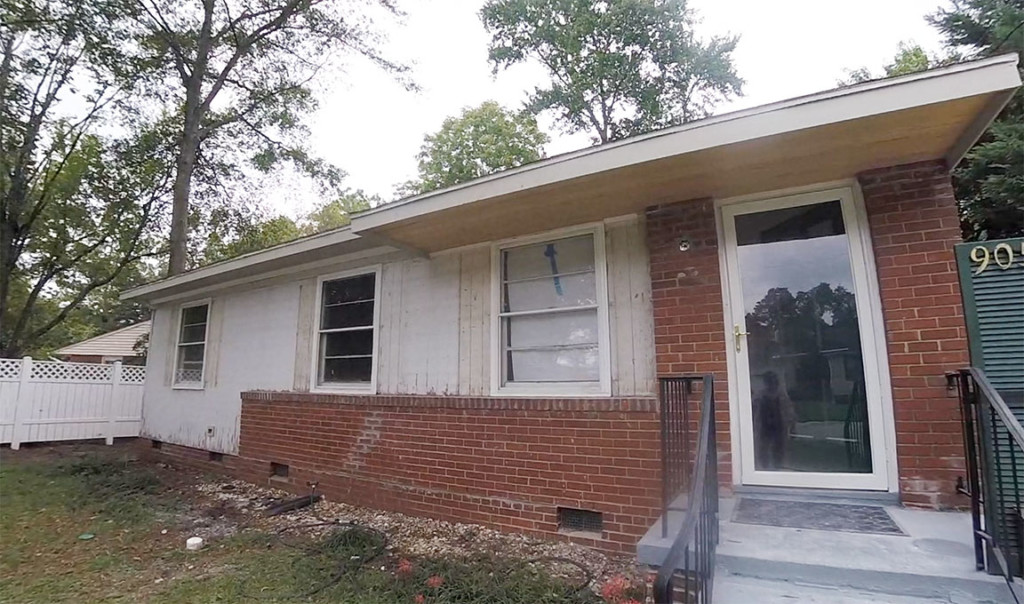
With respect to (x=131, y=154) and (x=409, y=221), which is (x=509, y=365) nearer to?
(x=409, y=221)

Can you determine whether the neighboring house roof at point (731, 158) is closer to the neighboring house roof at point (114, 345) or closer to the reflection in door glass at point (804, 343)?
the reflection in door glass at point (804, 343)

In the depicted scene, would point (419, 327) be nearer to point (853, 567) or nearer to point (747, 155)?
point (747, 155)

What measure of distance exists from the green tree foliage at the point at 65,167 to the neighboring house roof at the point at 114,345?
238 centimetres

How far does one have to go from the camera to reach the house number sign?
2.65 m

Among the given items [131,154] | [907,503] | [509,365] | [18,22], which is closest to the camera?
[907,503]

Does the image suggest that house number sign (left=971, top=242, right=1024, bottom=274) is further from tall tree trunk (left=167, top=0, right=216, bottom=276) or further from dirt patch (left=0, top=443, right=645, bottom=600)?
tall tree trunk (left=167, top=0, right=216, bottom=276)

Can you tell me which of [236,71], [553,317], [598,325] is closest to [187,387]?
[553,317]

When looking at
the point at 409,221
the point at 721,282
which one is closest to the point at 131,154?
the point at 409,221

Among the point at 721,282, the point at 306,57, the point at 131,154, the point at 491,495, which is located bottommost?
the point at 491,495

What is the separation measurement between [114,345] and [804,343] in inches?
890

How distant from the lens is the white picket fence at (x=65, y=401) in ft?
28.7

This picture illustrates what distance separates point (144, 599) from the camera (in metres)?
3.12

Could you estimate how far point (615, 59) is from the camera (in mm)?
15531

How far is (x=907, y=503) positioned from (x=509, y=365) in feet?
9.13
